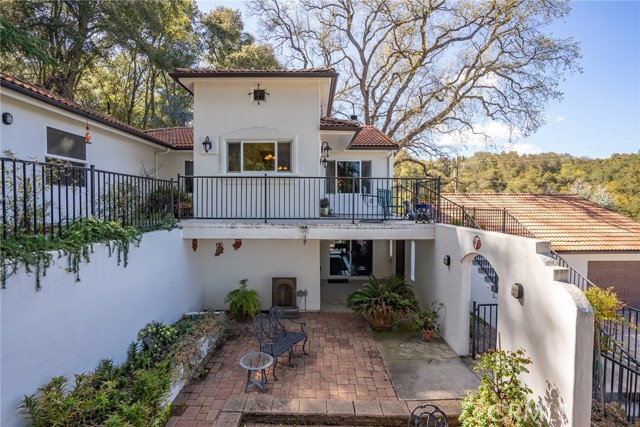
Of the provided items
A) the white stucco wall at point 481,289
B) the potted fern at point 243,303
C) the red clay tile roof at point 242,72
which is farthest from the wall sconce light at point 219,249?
the white stucco wall at point 481,289

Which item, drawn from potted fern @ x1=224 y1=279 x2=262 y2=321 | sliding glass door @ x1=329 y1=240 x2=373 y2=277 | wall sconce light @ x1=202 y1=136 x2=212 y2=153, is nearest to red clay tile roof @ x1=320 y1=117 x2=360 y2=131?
wall sconce light @ x1=202 y1=136 x2=212 y2=153

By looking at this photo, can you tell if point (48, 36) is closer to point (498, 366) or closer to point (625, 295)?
point (498, 366)

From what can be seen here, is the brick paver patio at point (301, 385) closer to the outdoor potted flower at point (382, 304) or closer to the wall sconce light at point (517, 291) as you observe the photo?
the outdoor potted flower at point (382, 304)

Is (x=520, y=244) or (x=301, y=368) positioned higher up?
(x=520, y=244)

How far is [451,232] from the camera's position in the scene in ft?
23.8

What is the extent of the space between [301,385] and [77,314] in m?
3.80

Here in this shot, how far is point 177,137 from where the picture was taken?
43.8 ft

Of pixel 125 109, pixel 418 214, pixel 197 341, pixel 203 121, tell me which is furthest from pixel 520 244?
pixel 125 109

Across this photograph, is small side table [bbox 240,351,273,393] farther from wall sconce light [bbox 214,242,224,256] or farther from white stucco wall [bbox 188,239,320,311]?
wall sconce light [bbox 214,242,224,256]

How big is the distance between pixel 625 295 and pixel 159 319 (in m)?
15.6

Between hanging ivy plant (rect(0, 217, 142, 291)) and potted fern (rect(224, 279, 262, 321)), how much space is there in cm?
348

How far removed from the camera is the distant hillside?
106ft

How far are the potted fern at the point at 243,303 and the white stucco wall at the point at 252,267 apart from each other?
52 cm

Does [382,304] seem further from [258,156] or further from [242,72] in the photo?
[242,72]
